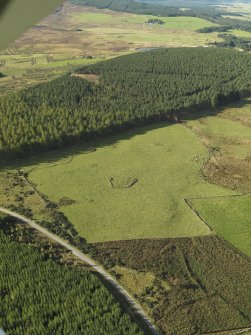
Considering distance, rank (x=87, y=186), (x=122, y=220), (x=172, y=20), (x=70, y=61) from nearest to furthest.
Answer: (x=122, y=220), (x=87, y=186), (x=70, y=61), (x=172, y=20)

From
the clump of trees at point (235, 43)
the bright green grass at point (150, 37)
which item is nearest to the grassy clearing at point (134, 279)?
the clump of trees at point (235, 43)

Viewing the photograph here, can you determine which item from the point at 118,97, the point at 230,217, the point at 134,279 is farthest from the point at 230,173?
the point at 118,97

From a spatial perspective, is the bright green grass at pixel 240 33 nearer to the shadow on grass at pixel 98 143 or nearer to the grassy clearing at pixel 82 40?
the grassy clearing at pixel 82 40

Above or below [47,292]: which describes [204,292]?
below

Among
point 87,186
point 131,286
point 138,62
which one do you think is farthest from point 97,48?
point 131,286

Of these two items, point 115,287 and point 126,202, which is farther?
point 126,202

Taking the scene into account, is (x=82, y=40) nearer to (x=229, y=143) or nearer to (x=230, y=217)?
(x=229, y=143)

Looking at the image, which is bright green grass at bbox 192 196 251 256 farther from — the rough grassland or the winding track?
the winding track

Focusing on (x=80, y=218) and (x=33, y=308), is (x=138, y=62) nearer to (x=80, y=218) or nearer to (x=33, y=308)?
(x=80, y=218)
